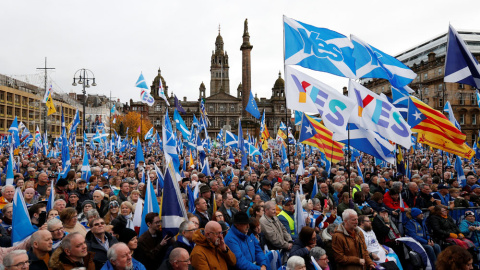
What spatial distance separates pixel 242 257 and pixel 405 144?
4587 millimetres

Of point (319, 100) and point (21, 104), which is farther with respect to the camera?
point (21, 104)

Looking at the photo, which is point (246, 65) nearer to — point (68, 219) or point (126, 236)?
point (68, 219)

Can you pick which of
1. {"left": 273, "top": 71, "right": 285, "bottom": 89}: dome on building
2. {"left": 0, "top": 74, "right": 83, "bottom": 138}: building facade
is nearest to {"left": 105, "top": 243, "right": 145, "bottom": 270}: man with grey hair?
{"left": 0, "top": 74, "right": 83, "bottom": 138}: building facade

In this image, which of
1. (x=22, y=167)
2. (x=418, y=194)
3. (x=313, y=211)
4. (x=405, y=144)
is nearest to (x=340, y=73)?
(x=405, y=144)

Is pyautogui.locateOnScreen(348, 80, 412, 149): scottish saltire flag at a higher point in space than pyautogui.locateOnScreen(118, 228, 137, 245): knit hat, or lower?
higher

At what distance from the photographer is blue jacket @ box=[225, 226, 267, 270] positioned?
4795 mm

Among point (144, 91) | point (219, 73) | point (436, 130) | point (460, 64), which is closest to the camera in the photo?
point (460, 64)

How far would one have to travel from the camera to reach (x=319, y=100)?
7.60m

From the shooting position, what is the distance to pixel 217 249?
177 inches

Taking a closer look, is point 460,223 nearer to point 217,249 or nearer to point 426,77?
point 217,249

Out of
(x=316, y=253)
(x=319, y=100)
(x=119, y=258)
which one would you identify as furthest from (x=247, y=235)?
(x=319, y=100)

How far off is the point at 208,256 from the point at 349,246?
205cm

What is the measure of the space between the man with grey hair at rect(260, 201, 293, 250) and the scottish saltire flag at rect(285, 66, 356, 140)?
2.19 metres

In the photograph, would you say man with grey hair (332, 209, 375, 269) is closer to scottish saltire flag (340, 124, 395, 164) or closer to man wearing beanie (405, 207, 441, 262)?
man wearing beanie (405, 207, 441, 262)
